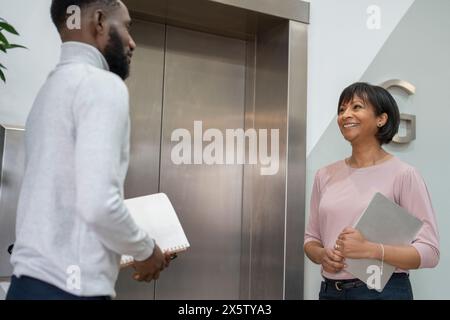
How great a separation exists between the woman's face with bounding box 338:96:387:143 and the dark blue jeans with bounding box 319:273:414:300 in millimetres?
545

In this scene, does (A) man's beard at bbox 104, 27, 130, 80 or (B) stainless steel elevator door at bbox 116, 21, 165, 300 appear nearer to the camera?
(A) man's beard at bbox 104, 27, 130, 80

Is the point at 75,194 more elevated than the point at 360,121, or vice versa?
the point at 360,121

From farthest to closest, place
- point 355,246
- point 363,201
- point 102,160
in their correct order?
point 363,201 < point 355,246 < point 102,160

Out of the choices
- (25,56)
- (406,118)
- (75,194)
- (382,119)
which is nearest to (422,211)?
(382,119)

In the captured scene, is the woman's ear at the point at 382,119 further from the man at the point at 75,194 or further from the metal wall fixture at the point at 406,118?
the man at the point at 75,194

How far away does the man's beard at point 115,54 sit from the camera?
134cm

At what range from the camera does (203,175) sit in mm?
2611

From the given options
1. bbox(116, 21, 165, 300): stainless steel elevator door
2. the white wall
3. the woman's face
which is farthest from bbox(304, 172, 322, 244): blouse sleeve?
the white wall

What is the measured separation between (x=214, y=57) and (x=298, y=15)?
19.6 inches

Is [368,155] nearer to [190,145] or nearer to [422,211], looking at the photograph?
[422,211]

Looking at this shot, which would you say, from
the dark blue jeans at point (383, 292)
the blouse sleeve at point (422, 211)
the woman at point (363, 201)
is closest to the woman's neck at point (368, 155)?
→ the woman at point (363, 201)

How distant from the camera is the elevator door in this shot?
248cm

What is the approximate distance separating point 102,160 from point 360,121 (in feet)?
3.84

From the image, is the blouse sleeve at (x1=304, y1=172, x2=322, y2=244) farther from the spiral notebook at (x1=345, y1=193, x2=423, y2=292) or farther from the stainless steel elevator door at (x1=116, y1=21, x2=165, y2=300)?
the stainless steel elevator door at (x1=116, y1=21, x2=165, y2=300)
